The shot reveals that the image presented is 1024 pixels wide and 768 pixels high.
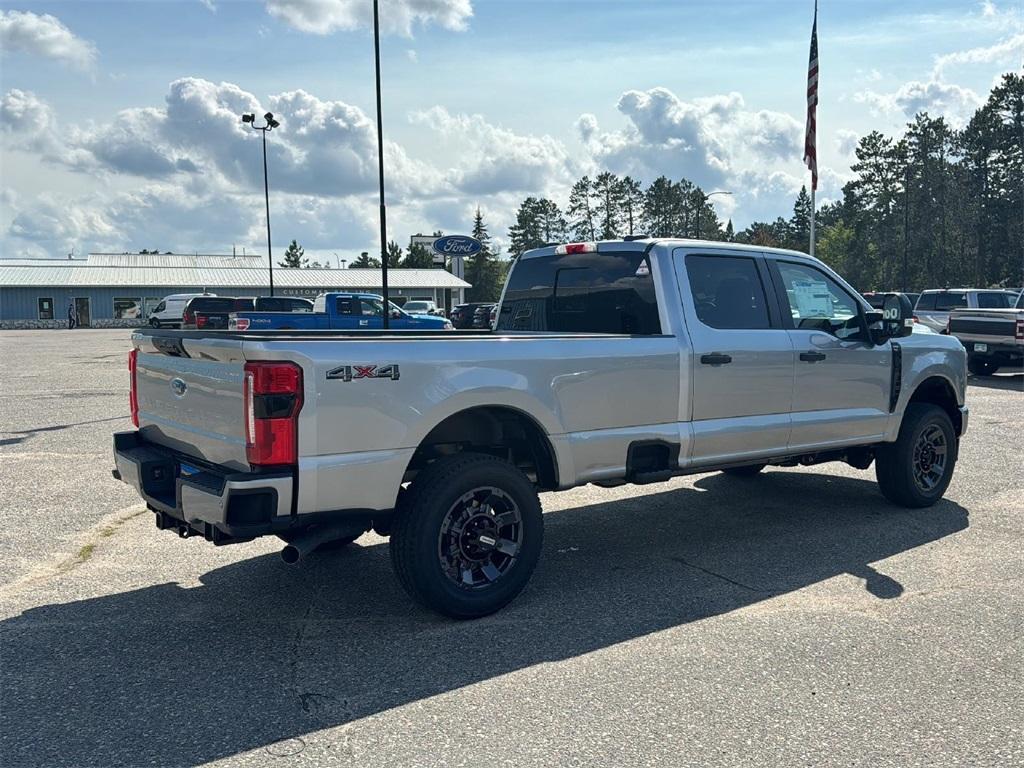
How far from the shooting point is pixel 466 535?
456 cm

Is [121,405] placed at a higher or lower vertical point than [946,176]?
lower

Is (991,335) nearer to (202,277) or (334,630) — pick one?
(334,630)

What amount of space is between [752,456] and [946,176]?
64.3m

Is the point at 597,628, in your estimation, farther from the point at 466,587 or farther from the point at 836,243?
Result: the point at 836,243

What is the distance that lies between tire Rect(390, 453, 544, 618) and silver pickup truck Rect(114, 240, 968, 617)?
0.01m

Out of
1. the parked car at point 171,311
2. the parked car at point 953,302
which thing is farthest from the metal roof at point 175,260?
the parked car at point 953,302

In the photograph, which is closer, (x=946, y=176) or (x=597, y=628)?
(x=597, y=628)

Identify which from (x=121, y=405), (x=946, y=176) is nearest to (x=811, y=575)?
(x=121, y=405)

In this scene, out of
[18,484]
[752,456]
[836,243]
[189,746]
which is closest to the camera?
[189,746]

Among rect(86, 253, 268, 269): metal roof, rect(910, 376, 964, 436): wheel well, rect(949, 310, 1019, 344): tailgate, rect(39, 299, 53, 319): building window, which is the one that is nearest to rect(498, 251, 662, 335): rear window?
rect(910, 376, 964, 436): wheel well

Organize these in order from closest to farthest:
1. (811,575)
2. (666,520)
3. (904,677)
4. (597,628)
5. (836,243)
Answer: (904,677)
(597,628)
(811,575)
(666,520)
(836,243)

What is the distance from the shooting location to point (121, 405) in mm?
13305

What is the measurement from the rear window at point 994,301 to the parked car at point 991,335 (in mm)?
4301

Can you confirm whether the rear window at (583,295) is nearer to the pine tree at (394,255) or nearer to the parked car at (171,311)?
the parked car at (171,311)
